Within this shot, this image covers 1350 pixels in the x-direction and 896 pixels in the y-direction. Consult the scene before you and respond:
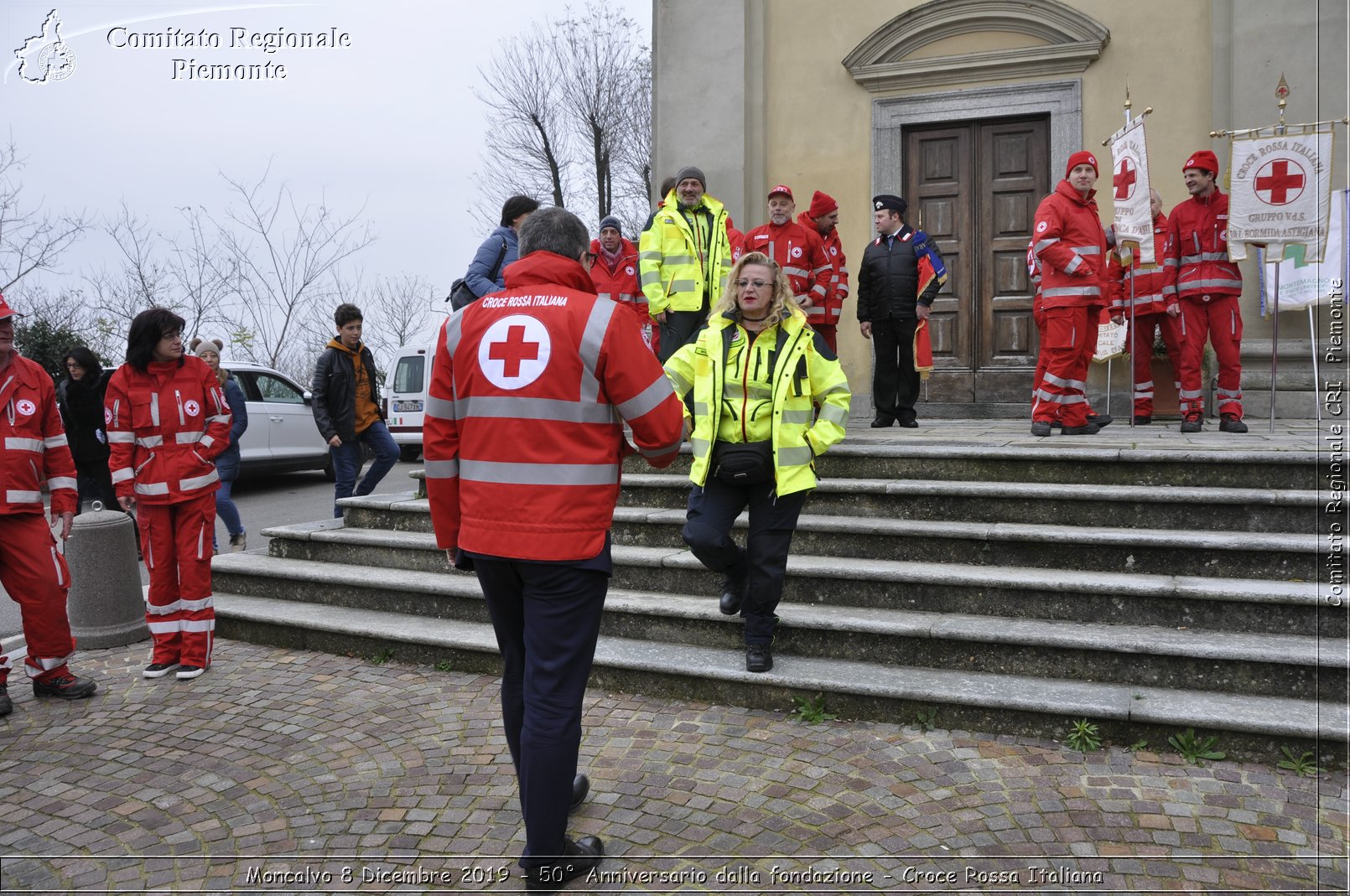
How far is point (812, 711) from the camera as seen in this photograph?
442 centimetres

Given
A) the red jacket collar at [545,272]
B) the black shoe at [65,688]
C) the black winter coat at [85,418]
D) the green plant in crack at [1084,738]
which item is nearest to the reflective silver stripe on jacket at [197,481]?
the black shoe at [65,688]

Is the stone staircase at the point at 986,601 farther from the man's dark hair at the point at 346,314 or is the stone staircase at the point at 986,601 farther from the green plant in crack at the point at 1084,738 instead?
the man's dark hair at the point at 346,314

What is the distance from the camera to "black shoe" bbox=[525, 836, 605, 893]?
10.00 feet

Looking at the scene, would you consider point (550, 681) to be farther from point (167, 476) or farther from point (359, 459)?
point (359, 459)

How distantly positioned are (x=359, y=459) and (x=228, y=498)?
1463 mm

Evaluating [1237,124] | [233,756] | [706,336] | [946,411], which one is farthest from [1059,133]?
[233,756]

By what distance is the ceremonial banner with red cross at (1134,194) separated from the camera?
294 inches

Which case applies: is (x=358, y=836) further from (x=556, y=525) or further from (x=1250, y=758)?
(x=1250, y=758)

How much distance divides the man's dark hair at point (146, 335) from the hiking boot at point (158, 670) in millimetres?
1683

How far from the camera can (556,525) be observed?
2.97 metres

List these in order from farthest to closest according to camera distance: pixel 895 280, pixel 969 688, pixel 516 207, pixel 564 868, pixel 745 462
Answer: pixel 895 280 → pixel 516 207 → pixel 745 462 → pixel 969 688 → pixel 564 868

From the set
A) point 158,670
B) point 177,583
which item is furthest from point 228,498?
point 158,670

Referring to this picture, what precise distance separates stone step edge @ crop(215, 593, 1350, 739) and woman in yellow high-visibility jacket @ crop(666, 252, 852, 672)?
24 centimetres

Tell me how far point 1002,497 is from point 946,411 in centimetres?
463
